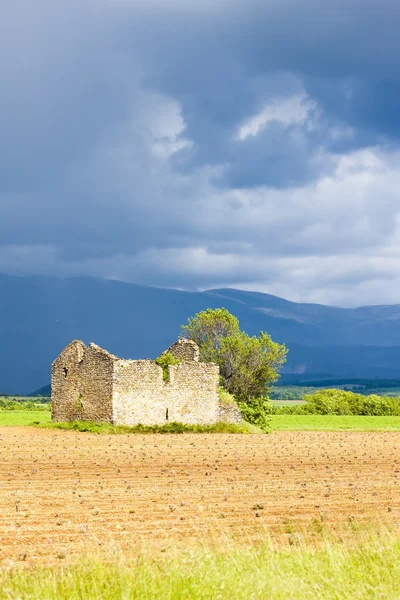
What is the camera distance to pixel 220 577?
10320mm

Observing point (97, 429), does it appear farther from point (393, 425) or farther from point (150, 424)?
point (393, 425)

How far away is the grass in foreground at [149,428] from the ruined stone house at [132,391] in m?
0.63

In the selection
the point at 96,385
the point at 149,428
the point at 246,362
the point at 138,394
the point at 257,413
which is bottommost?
the point at 149,428

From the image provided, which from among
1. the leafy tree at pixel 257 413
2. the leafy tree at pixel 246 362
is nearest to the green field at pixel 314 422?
the leafy tree at pixel 257 413

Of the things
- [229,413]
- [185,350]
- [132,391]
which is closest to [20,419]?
[185,350]

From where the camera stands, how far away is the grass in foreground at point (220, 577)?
9891 mm

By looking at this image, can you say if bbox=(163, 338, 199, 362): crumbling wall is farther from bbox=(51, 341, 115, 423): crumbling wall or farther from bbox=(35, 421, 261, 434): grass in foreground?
bbox=(51, 341, 115, 423): crumbling wall

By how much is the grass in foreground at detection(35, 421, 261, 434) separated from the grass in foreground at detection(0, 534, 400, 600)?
34.7 metres

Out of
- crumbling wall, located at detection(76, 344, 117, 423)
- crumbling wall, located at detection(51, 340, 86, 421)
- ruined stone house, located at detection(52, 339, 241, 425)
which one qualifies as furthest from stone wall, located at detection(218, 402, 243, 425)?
crumbling wall, located at detection(51, 340, 86, 421)

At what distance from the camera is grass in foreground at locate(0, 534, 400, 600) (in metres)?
9.89

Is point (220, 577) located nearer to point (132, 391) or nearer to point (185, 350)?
point (132, 391)

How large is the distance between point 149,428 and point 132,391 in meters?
2.51

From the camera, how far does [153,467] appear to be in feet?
91.2

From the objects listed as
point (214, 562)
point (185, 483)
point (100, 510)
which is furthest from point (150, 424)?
point (214, 562)
